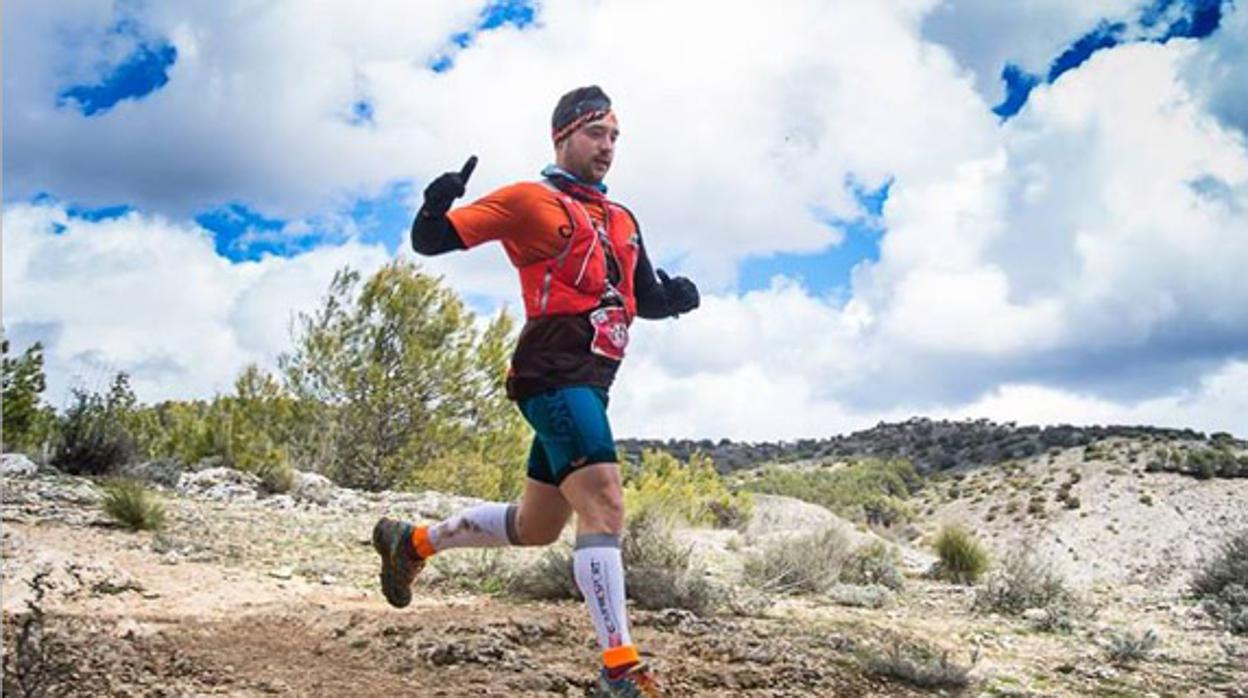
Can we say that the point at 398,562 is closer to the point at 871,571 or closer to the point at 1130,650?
the point at 1130,650

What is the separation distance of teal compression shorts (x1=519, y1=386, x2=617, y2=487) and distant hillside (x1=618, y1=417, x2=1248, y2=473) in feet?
125

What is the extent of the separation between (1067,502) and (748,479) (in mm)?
15444

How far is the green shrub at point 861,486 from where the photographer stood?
3397 centimetres

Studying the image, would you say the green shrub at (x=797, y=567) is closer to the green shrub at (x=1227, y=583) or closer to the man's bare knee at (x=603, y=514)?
the green shrub at (x=1227, y=583)

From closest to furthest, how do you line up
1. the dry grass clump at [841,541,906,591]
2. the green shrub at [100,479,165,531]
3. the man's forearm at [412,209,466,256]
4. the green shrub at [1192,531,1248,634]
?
the man's forearm at [412,209,466,256] < the green shrub at [1192,531,1248,634] < the green shrub at [100,479,165,531] < the dry grass clump at [841,541,906,591]

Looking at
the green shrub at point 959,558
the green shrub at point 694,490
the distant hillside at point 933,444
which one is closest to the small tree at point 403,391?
the green shrub at point 694,490

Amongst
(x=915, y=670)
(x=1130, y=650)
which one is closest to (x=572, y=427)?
(x=915, y=670)

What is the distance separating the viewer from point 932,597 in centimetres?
837

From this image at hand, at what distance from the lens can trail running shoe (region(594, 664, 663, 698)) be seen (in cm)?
326

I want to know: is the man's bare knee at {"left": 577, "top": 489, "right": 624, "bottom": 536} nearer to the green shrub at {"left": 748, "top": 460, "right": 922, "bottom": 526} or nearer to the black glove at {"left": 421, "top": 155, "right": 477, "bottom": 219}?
the black glove at {"left": 421, "top": 155, "right": 477, "bottom": 219}

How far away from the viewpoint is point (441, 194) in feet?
11.6

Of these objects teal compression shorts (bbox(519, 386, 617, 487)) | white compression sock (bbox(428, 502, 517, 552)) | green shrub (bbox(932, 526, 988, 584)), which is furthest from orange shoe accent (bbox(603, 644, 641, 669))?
green shrub (bbox(932, 526, 988, 584))

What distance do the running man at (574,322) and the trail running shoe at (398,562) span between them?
67 cm

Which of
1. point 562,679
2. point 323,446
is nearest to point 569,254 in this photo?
point 562,679
